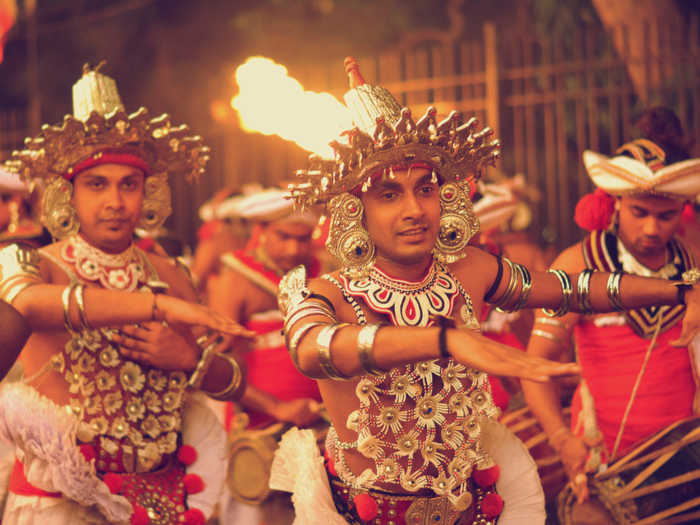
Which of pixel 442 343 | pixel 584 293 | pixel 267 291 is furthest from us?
pixel 267 291

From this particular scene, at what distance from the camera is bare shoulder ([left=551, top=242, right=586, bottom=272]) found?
386 centimetres

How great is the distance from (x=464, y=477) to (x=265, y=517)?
229 centimetres

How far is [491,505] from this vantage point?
9.32 feet

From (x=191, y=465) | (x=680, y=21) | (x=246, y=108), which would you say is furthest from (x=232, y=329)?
(x=680, y=21)

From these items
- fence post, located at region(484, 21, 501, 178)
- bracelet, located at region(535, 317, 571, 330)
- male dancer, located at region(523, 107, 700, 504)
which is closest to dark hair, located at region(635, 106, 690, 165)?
male dancer, located at region(523, 107, 700, 504)

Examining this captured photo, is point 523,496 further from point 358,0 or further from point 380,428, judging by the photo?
point 358,0

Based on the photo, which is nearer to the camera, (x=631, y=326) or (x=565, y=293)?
(x=565, y=293)

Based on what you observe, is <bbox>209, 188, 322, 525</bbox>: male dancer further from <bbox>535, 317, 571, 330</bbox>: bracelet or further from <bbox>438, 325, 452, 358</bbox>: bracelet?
<bbox>438, 325, 452, 358</bbox>: bracelet

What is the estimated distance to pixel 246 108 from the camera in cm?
520

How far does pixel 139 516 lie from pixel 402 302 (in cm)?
139

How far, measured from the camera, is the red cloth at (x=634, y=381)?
383 cm

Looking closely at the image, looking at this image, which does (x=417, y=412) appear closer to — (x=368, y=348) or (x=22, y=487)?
(x=368, y=348)

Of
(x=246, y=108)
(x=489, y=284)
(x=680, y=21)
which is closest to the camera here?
(x=489, y=284)

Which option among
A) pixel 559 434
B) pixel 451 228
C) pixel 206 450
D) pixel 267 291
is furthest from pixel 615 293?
pixel 267 291
